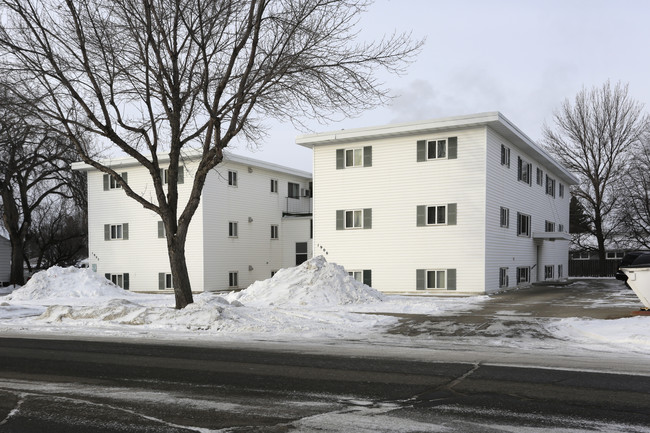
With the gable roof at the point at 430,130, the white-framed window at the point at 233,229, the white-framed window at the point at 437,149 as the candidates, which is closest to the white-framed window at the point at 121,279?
the white-framed window at the point at 233,229

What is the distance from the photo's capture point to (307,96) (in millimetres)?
16547

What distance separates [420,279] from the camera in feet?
86.7

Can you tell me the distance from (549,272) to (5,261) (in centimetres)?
3850

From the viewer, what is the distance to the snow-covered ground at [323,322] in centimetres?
1218

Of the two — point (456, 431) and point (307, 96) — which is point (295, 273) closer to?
point (307, 96)

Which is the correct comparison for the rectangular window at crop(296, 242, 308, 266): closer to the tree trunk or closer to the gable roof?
the gable roof

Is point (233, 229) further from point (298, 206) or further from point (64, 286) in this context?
point (64, 286)

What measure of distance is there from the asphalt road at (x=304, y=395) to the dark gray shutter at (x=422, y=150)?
17814 millimetres

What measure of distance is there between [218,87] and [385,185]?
12.8 meters

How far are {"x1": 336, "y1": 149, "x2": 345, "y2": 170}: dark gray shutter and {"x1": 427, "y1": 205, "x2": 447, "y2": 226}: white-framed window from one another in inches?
194

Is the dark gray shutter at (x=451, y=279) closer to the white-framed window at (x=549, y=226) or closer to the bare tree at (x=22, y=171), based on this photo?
the white-framed window at (x=549, y=226)

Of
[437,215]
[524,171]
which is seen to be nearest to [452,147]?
[437,215]

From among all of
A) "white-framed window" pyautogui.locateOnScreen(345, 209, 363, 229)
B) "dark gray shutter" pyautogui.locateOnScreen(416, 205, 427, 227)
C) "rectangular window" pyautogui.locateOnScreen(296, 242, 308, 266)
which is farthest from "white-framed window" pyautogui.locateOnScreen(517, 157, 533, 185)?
"rectangular window" pyautogui.locateOnScreen(296, 242, 308, 266)

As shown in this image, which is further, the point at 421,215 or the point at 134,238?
the point at 134,238
